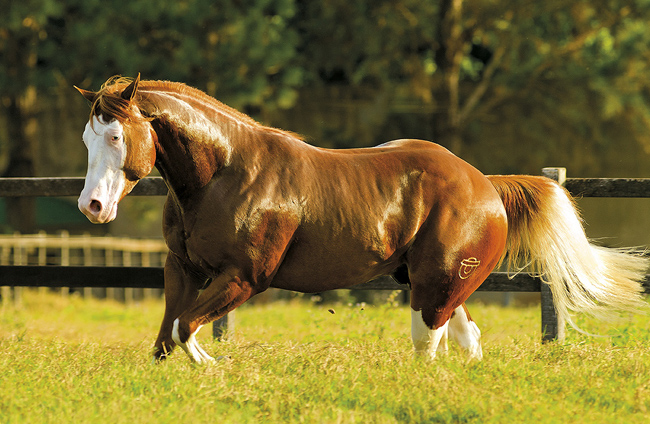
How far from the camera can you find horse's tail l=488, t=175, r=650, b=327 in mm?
4303

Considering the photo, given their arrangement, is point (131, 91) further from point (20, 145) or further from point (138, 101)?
point (20, 145)

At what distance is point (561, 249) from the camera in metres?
4.30

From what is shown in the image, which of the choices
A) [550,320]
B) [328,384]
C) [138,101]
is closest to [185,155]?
[138,101]

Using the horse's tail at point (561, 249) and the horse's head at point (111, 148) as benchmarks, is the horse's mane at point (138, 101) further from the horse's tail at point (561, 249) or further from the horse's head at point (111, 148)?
the horse's tail at point (561, 249)

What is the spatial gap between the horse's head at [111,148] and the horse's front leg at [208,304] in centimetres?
58

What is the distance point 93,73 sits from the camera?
31.6ft

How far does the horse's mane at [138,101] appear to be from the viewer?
11.3ft

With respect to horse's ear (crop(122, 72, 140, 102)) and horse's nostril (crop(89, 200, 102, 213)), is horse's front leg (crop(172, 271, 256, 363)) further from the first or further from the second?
horse's ear (crop(122, 72, 140, 102))

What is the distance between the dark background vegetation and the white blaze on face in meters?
6.23

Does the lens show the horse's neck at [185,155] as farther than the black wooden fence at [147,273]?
No

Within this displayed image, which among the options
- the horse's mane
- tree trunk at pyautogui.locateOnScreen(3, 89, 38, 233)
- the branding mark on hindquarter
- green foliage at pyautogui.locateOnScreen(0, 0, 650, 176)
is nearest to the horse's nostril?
the horse's mane

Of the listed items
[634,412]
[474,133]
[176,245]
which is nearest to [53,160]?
[474,133]

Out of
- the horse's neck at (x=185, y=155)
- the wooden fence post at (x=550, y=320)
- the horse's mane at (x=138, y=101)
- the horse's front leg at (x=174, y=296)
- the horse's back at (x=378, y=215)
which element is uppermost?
the horse's mane at (x=138, y=101)

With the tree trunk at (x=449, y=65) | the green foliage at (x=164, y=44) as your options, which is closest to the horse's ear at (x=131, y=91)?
the green foliage at (x=164, y=44)
